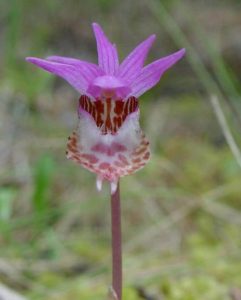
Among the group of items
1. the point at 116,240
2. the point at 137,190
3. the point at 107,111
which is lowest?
the point at 116,240

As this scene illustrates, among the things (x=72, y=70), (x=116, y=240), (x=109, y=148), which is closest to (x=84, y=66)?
(x=72, y=70)

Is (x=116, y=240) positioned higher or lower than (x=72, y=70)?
lower

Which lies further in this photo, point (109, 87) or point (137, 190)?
point (137, 190)

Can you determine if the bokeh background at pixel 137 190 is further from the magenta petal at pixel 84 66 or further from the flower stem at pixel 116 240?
the magenta petal at pixel 84 66

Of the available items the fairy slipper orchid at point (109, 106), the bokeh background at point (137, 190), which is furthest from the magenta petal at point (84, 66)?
the bokeh background at point (137, 190)

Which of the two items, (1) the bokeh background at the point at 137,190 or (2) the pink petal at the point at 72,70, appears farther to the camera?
(1) the bokeh background at the point at 137,190

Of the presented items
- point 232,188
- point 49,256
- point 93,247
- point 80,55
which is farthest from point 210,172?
point 80,55

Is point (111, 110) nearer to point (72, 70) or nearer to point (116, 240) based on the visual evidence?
point (72, 70)

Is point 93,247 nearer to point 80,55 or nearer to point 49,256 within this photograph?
point 49,256
